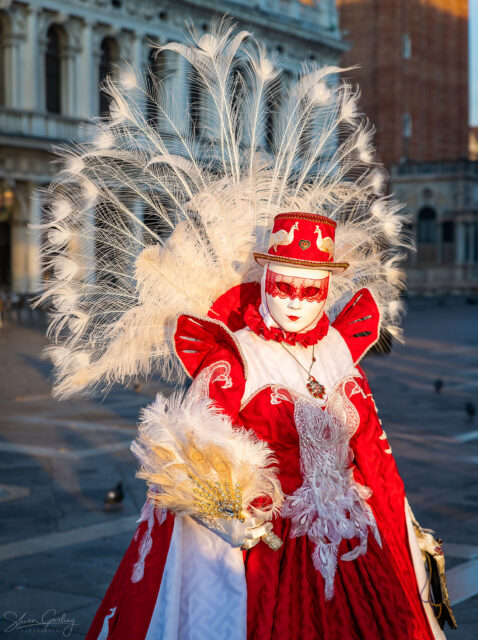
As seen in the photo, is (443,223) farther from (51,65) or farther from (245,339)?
(245,339)

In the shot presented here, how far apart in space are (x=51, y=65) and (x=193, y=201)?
95.4 feet

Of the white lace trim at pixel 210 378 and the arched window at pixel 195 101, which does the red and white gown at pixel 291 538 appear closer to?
the white lace trim at pixel 210 378

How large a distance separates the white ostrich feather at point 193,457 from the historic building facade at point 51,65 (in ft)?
81.9

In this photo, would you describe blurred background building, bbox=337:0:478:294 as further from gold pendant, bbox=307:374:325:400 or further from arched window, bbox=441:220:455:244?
gold pendant, bbox=307:374:325:400

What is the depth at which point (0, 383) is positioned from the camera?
14.4 meters

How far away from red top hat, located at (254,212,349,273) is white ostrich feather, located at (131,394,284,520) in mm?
686

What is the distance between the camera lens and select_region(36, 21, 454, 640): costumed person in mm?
3262

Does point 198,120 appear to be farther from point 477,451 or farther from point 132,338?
point 477,451

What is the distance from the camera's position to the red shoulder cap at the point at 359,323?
154 inches

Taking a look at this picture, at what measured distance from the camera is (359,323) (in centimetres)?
398

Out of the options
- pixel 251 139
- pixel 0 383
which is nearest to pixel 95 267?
pixel 251 139

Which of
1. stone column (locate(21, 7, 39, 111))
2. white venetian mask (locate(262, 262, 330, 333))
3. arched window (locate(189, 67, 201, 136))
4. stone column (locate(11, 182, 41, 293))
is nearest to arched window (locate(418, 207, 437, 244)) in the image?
stone column (locate(21, 7, 39, 111))

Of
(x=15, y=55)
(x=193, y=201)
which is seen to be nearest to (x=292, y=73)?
(x=15, y=55)

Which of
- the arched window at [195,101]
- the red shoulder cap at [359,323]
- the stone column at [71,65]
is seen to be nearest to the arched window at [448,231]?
the stone column at [71,65]
